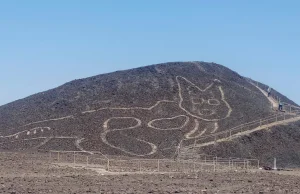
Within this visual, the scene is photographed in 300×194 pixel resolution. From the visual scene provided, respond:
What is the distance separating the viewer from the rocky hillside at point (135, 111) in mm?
70062

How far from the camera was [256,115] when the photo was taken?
7812 cm

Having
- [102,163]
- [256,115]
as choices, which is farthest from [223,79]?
[102,163]

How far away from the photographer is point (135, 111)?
254ft

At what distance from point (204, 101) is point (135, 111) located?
10277 millimetres

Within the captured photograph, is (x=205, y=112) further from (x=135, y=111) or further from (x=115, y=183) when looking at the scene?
(x=115, y=183)

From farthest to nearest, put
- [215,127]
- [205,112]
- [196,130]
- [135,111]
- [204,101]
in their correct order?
1. [204,101]
2. [205,112]
3. [135,111]
4. [215,127]
5. [196,130]

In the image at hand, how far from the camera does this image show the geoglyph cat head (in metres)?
77.6

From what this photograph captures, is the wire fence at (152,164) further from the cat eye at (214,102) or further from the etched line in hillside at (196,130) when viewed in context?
the cat eye at (214,102)

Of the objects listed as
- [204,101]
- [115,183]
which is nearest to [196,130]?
[204,101]

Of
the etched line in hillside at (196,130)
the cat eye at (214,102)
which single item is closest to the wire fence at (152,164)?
the etched line in hillside at (196,130)

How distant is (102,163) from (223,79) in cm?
4171

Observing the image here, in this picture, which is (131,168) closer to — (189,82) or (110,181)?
(110,181)

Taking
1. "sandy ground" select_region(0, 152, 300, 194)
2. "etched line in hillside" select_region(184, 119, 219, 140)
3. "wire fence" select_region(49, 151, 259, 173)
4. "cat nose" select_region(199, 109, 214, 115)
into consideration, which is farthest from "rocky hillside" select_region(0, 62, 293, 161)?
"sandy ground" select_region(0, 152, 300, 194)

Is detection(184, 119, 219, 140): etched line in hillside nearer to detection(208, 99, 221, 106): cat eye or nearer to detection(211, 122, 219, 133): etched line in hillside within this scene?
detection(211, 122, 219, 133): etched line in hillside
